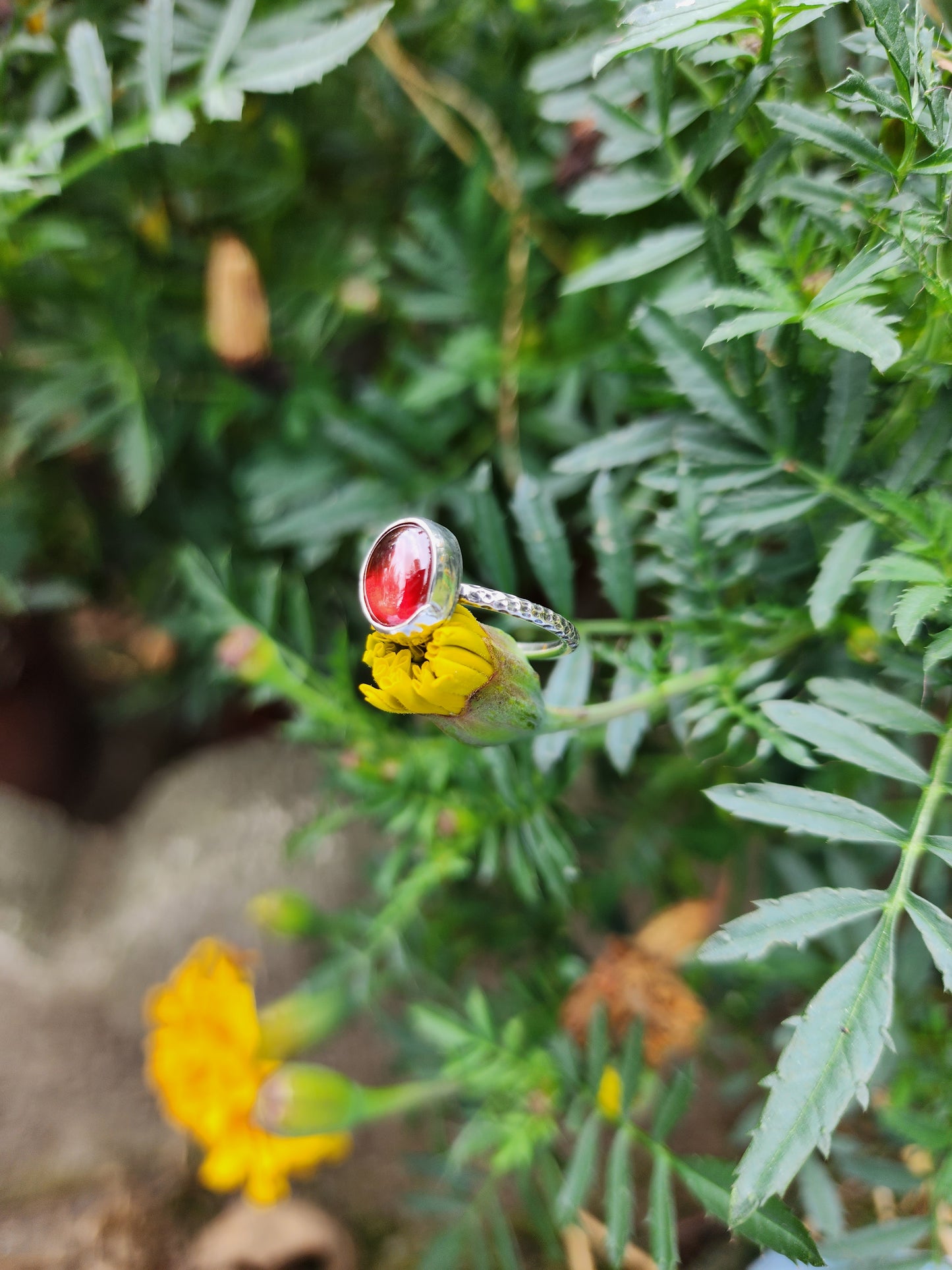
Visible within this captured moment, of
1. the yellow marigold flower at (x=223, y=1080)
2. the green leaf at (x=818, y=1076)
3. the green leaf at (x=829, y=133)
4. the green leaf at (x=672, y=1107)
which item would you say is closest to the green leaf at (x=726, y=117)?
the green leaf at (x=829, y=133)

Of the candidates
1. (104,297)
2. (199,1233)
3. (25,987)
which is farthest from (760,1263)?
(104,297)

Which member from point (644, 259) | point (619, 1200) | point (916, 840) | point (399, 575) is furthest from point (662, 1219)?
point (644, 259)

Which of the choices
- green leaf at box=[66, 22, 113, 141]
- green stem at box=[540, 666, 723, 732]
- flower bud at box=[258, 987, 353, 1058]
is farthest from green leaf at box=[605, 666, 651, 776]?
green leaf at box=[66, 22, 113, 141]

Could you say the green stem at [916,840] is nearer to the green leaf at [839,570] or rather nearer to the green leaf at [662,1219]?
the green leaf at [839,570]

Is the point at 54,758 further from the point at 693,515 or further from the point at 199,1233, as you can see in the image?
the point at 693,515

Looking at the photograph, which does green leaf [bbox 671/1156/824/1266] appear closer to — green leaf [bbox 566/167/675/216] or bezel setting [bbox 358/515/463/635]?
bezel setting [bbox 358/515/463/635]
